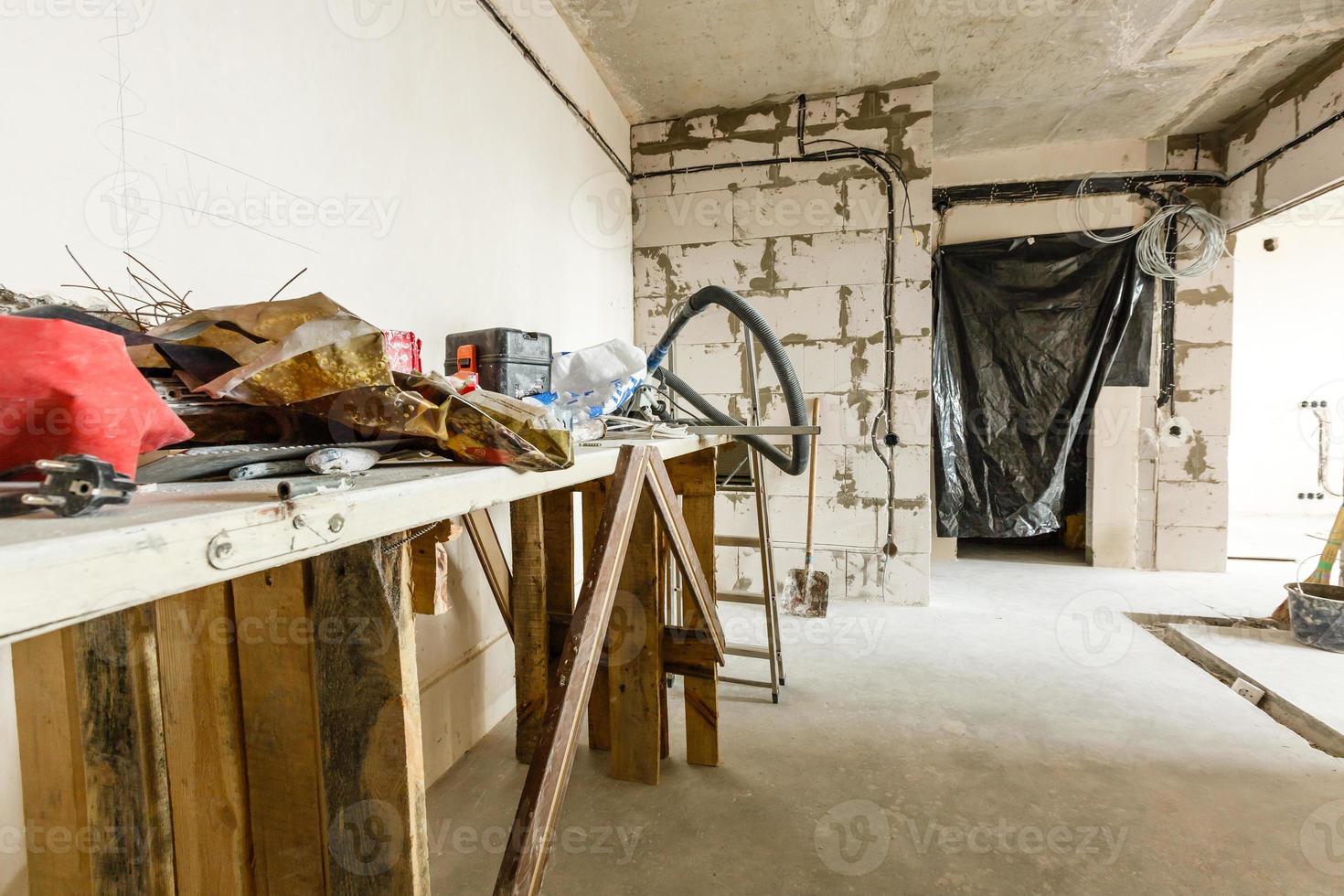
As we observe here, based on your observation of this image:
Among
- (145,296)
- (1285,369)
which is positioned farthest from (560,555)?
(1285,369)

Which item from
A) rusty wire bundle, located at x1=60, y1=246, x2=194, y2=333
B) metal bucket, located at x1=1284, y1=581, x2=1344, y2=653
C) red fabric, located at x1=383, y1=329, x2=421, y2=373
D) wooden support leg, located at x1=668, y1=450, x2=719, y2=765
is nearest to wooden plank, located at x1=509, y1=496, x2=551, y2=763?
wooden support leg, located at x1=668, y1=450, x2=719, y2=765

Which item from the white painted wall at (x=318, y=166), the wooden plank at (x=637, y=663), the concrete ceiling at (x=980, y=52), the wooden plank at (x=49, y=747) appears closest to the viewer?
the wooden plank at (x=49, y=747)

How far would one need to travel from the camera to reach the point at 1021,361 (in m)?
4.01

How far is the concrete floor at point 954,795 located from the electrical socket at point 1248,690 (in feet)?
0.37

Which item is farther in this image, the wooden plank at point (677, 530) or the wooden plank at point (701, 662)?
the wooden plank at point (701, 662)

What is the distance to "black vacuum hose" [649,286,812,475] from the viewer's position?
6.07 feet

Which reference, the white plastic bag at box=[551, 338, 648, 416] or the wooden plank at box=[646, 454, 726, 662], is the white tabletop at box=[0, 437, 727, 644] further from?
the white plastic bag at box=[551, 338, 648, 416]

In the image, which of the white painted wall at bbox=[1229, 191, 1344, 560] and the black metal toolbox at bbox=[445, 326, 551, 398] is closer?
the black metal toolbox at bbox=[445, 326, 551, 398]

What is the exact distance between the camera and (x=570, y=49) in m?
2.73

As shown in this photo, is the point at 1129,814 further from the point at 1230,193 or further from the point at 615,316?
the point at 1230,193

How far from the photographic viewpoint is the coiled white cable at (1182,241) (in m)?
3.70

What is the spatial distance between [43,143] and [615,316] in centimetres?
269

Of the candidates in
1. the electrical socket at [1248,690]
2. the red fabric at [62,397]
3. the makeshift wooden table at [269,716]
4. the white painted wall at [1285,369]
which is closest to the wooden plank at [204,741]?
the makeshift wooden table at [269,716]

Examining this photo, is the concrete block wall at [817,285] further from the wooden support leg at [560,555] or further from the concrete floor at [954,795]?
the wooden support leg at [560,555]
